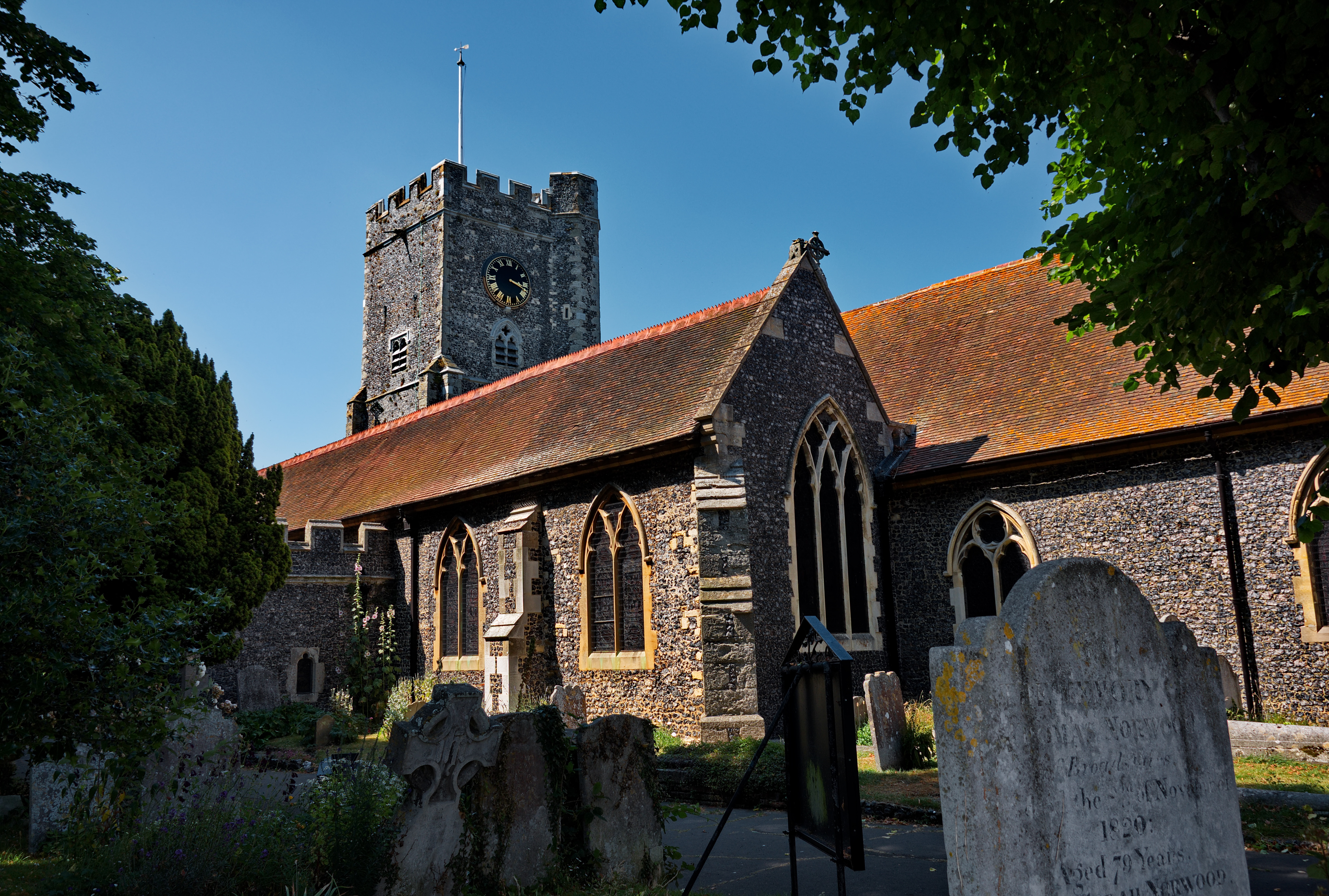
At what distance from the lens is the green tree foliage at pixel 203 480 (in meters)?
13.2

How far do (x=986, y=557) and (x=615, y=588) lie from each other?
5883 mm

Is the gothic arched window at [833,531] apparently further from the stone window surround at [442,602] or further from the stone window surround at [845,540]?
the stone window surround at [442,602]

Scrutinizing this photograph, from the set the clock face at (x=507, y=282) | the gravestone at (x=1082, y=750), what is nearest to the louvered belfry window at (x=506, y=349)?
the clock face at (x=507, y=282)

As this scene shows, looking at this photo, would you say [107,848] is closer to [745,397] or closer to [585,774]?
[585,774]

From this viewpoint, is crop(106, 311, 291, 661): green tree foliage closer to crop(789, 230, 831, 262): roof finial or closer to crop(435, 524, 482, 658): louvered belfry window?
crop(435, 524, 482, 658): louvered belfry window

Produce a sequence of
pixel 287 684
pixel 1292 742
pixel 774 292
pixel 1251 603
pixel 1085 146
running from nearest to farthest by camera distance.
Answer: pixel 1085 146
pixel 1292 742
pixel 1251 603
pixel 774 292
pixel 287 684

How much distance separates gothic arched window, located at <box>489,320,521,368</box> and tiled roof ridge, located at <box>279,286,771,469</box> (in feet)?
22.5

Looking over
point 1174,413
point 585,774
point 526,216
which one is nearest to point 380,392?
point 526,216

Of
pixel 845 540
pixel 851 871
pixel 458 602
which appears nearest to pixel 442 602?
pixel 458 602

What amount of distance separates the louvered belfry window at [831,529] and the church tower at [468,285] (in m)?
18.7

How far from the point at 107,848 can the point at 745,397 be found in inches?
399

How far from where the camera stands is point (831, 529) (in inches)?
599

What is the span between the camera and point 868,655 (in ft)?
49.2

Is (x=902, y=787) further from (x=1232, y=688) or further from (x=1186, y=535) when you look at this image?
(x=1186, y=535)
